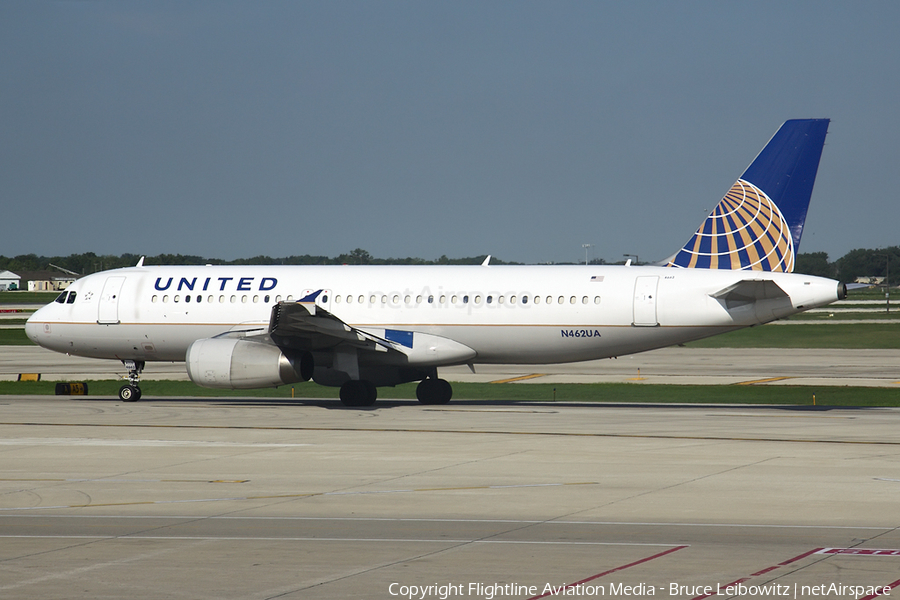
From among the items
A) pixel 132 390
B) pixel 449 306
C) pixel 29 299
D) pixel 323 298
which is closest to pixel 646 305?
pixel 449 306

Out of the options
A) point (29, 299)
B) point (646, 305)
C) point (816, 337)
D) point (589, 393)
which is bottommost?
point (589, 393)

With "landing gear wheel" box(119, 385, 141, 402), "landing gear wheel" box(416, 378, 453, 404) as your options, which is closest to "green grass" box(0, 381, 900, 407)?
"landing gear wheel" box(416, 378, 453, 404)

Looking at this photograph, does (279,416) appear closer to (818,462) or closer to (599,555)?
(818,462)

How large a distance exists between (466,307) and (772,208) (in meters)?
8.90

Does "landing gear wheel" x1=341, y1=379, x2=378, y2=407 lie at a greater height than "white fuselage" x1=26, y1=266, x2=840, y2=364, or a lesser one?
lesser

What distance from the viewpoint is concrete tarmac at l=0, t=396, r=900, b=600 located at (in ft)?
32.6

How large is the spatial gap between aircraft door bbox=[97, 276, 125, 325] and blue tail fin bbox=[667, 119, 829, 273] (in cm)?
1755

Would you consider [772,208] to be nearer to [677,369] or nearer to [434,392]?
[434,392]

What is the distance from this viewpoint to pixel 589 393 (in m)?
34.0

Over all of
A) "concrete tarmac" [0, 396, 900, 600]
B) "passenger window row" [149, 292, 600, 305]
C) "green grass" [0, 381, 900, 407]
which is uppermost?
"passenger window row" [149, 292, 600, 305]

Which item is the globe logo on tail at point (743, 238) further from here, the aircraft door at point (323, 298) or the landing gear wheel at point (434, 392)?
the aircraft door at point (323, 298)

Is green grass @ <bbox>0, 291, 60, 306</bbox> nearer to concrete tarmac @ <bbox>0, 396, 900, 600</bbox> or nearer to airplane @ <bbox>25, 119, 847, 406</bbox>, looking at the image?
airplane @ <bbox>25, 119, 847, 406</bbox>

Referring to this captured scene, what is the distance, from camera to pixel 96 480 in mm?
16328

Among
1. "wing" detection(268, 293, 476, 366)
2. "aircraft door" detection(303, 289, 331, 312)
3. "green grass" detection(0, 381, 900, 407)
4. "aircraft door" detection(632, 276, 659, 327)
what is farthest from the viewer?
"green grass" detection(0, 381, 900, 407)
